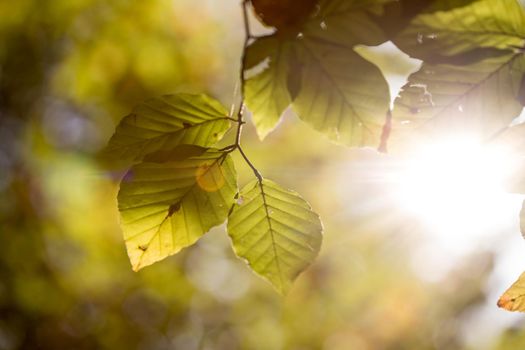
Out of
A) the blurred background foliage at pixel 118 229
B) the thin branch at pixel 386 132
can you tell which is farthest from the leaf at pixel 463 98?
the blurred background foliage at pixel 118 229

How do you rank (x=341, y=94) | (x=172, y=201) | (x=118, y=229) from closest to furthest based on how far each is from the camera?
(x=341, y=94) → (x=172, y=201) → (x=118, y=229)

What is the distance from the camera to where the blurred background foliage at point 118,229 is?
6883 millimetres

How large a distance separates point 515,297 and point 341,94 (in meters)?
0.46

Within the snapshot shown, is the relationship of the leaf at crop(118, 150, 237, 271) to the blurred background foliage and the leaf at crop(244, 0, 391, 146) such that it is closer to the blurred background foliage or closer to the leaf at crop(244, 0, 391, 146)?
the leaf at crop(244, 0, 391, 146)

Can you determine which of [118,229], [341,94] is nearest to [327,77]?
[341,94]

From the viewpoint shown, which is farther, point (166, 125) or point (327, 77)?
point (166, 125)

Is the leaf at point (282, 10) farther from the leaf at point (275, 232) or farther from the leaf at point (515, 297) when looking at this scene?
the leaf at point (515, 297)

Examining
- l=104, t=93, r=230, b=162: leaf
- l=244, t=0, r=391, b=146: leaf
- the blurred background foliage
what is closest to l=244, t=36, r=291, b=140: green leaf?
l=244, t=0, r=391, b=146: leaf

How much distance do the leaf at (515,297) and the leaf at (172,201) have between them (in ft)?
1.58

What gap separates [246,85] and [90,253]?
23.2ft

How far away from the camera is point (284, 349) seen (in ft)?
26.7

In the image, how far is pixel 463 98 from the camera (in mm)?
614

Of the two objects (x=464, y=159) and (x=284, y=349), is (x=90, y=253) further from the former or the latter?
(x=464, y=159)

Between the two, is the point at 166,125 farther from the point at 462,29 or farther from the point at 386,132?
the point at 462,29
